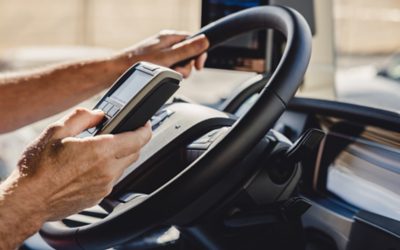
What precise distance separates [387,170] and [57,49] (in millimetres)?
5551

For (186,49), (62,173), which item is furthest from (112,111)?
(186,49)

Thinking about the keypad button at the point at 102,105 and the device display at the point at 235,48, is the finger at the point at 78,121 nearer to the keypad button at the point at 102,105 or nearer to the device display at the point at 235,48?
the keypad button at the point at 102,105

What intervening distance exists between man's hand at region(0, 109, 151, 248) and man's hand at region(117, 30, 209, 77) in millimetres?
497

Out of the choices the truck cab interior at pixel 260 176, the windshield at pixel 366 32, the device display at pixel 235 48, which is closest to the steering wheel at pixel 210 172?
the truck cab interior at pixel 260 176

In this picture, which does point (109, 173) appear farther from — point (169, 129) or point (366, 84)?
point (366, 84)

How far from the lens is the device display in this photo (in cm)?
209

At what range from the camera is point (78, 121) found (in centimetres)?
112

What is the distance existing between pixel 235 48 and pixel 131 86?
968 millimetres

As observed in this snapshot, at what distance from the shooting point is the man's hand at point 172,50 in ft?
5.27

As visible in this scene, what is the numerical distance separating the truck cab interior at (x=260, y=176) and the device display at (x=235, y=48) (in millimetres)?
369

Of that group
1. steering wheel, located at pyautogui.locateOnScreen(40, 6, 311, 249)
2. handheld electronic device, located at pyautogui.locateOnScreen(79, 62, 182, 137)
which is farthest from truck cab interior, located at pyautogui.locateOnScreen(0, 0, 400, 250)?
handheld electronic device, located at pyautogui.locateOnScreen(79, 62, 182, 137)

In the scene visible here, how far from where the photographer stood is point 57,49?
6633 mm

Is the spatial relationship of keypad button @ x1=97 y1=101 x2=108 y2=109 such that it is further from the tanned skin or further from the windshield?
the windshield

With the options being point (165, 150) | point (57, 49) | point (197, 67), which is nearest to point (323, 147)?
point (197, 67)
